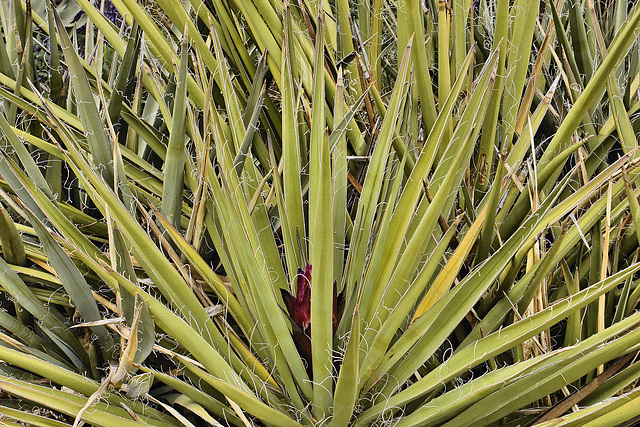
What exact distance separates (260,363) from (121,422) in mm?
217

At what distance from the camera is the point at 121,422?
2.16 ft

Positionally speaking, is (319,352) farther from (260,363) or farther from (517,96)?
(517,96)

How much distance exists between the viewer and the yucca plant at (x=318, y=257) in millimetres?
682

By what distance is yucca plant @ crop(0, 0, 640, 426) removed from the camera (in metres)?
0.68

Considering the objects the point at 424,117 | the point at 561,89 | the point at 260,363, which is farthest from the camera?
the point at 561,89

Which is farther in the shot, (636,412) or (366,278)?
(366,278)

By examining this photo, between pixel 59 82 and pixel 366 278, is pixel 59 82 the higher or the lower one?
the higher one

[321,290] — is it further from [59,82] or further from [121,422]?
[59,82]

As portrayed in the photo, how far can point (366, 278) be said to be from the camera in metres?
0.80

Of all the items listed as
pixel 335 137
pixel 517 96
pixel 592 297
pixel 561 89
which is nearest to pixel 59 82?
pixel 335 137

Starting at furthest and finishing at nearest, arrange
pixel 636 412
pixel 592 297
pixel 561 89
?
1. pixel 561 89
2. pixel 592 297
3. pixel 636 412

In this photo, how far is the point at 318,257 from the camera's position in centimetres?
64

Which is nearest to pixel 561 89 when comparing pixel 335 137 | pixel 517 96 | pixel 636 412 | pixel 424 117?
pixel 517 96


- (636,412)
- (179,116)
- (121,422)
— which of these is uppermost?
(179,116)
